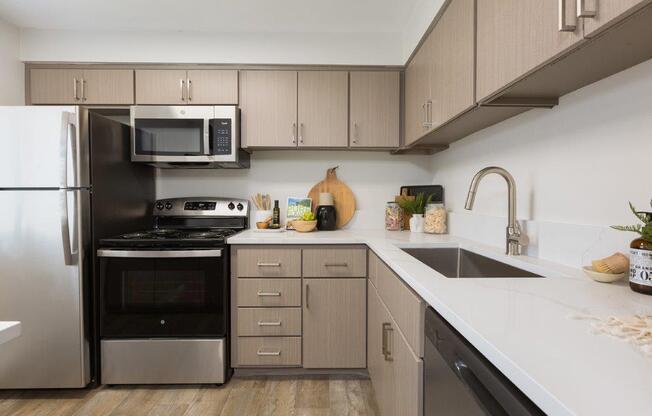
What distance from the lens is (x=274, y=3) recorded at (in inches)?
81.3

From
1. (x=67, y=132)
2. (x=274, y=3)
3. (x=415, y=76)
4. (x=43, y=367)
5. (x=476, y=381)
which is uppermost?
(x=274, y=3)

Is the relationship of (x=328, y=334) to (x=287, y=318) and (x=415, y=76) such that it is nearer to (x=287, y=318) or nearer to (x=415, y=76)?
(x=287, y=318)

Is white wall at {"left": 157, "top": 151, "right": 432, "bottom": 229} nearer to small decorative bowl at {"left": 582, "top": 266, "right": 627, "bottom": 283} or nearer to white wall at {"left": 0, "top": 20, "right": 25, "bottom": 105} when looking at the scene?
white wall at {"left": 0, "top": 20, "right": 25, "bottom": 105}

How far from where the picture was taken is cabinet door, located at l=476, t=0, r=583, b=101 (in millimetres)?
858

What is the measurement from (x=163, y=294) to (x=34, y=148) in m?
1.03

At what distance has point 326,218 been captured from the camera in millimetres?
2498

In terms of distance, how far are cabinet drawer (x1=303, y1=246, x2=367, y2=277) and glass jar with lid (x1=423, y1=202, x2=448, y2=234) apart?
47 centimetres

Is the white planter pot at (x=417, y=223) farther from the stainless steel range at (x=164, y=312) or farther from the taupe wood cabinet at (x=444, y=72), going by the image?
the stainless steel range at (x=164, y=312)

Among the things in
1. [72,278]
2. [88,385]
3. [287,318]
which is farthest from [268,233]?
[88,385]

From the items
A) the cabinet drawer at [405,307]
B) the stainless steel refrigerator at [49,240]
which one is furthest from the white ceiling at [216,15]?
the cabinet drawer at [405,307]

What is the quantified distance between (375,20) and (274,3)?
2.22 feet

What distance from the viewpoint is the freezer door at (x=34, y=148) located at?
1.82 metres

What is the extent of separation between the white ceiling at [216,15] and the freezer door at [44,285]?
3.93 feet

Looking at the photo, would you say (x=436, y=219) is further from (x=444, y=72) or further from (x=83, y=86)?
(x=83, y=86)
